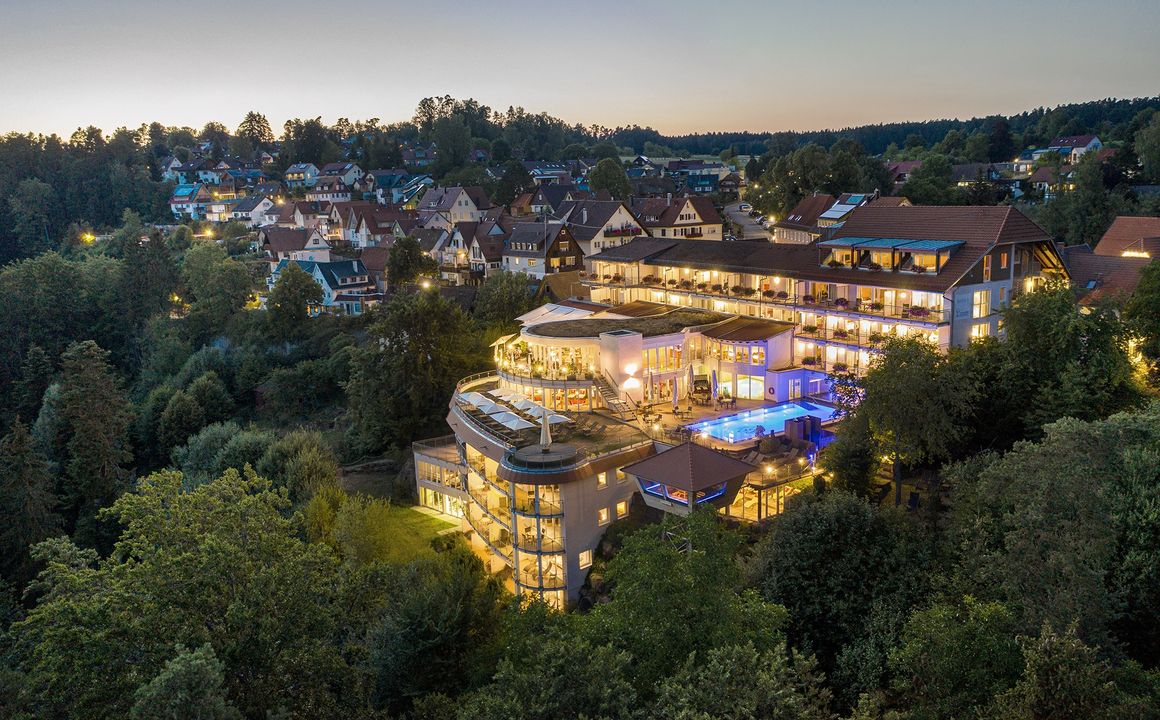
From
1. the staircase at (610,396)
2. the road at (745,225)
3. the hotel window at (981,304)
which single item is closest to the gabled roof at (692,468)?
the staircase at (610,396)

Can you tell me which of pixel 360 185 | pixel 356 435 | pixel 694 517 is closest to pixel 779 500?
pixel 694 517

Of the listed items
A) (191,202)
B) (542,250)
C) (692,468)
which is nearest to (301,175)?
(191,202)

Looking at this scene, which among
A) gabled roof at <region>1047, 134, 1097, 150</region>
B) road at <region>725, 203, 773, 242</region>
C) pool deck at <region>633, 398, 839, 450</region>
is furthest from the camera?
gabled roof at <region>1047, 134, 1097, 150</region>

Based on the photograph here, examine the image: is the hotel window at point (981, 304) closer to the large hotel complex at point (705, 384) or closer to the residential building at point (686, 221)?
the large hotel complex at point (705, 384)

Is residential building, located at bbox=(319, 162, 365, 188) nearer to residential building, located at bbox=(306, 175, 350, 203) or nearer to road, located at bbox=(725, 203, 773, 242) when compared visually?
residential building, located at bbox=(306, 175, 350, 203)

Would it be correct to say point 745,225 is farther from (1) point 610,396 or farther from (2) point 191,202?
(2) point 191,202

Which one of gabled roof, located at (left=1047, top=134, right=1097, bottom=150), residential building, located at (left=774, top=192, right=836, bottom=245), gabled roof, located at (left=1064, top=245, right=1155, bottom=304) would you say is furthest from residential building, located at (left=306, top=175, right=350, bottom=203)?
gabled roof, located at (left=1047, top=134, right=1097, bottom=150)

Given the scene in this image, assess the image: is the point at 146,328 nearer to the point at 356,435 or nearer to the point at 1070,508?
the point at 356,435

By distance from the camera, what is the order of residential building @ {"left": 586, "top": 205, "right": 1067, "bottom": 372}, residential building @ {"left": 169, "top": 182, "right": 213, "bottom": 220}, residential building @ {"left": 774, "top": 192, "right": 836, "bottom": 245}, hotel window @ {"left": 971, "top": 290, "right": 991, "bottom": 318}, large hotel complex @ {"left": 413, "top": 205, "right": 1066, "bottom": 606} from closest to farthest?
large hotel complex @ {"left": 413, "top": 205, "right": 1066, "bottom": 606}
residential building @ {"left": 586, "top": 205, "right": 1067, "bottom": 372}
hotel window @ {"left": 971, "top": 290, "right": 991, "bottom": 318}
residential building @ {"left": 774, "top": 192, "right": 836, "bottom": 245}
residential building @ {"left": 169, "top": 182, "right": 213, "bottom": 220}
